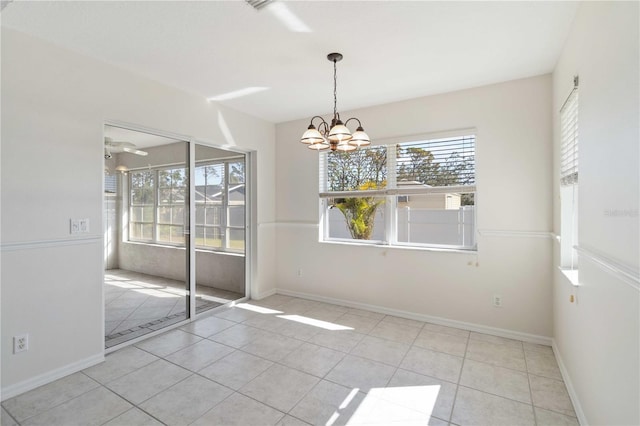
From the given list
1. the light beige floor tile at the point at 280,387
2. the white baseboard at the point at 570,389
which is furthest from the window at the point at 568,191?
the light beige floor tile at the point at 280,387

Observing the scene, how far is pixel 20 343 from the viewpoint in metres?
2.28

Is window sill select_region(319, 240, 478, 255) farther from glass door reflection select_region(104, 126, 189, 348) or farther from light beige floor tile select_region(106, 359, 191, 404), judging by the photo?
light beige floor tile select_region(106, 359, 191, 404)

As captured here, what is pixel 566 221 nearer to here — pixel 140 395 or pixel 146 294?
pixel 140 395

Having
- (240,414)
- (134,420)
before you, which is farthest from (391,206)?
(134,420)

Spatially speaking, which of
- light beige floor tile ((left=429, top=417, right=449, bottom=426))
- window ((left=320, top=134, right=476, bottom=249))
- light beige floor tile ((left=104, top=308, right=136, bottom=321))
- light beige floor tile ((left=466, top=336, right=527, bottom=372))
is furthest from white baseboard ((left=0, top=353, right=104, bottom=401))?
light beige floor tile ((left=466, top=336, right=527, bottom=372))

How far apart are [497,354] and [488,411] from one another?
937 mm

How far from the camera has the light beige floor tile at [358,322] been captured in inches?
137

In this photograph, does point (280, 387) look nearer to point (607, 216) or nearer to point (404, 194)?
point (607, 216)

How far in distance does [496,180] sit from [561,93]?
0.96 metres

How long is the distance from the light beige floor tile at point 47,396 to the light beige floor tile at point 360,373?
6.20ft

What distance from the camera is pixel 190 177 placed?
3654 millimetres

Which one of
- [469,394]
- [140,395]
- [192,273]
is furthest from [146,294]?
[469,394]

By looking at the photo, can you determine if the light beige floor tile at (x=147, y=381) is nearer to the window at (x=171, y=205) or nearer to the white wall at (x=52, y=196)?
the white wall at (x=52, y=196)

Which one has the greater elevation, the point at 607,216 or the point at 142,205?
the point at 142,205
